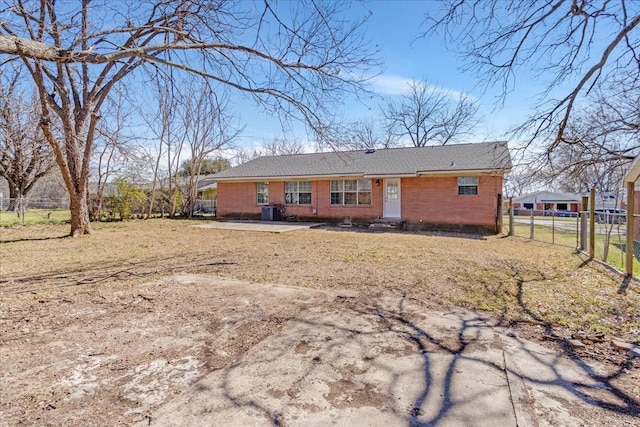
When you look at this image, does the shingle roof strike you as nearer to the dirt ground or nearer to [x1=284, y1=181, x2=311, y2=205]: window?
[x1=284, y1=181, x2=311, y2=205]: window

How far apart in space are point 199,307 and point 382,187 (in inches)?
494

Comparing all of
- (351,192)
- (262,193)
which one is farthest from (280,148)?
(351,192)

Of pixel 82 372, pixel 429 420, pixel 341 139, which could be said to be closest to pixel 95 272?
pixel 82 372

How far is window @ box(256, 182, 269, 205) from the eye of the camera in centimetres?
1872

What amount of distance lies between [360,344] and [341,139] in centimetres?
442

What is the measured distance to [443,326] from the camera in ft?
12.1

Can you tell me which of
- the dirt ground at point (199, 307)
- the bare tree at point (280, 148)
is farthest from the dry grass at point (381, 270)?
the bare tree at point (280, 148)

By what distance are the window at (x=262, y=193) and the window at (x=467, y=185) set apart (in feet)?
31.4

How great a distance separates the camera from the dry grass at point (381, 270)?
4.46 m

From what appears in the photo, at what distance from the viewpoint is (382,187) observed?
→ 1584 centimetres

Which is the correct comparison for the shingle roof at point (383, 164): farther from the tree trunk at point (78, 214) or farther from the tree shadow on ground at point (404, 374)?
the tree shadow on ground at point (404, 374)

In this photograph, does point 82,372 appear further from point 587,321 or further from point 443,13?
point 443,13

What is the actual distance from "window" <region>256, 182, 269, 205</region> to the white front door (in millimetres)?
6459

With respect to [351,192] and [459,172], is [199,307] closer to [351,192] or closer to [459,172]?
[459,172]
